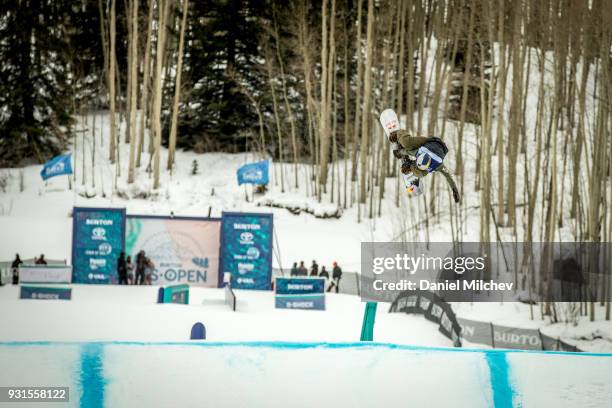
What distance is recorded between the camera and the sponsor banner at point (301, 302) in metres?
16.7

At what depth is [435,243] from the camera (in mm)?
24719

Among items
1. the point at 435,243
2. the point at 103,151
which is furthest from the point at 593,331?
the point at 103,151

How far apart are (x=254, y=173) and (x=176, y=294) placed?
27.7 feet

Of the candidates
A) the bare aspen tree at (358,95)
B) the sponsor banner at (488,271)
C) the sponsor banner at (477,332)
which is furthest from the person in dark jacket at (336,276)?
the bare aspen tree at (358,95)

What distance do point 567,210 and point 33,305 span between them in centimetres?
1962

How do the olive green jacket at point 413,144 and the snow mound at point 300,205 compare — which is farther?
the snow mound at point 300,205

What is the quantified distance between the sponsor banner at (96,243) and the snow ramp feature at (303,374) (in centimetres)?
1396

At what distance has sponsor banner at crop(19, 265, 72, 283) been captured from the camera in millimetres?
17297

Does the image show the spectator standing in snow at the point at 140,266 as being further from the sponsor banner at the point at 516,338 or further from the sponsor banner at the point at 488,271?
the sponsor banner at the point at 516,338

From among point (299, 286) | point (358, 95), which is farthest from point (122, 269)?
point (358, 95)

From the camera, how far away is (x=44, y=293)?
617 inches

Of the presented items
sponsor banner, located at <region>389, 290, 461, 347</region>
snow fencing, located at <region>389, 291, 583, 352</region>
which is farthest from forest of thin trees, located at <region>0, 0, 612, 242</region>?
snow fencing, located at <region>389, 291, 583, 352</region>

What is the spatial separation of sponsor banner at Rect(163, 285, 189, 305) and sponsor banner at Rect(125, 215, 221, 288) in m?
3.06

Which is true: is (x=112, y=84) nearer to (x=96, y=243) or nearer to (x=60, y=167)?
(x=60, y=167)
